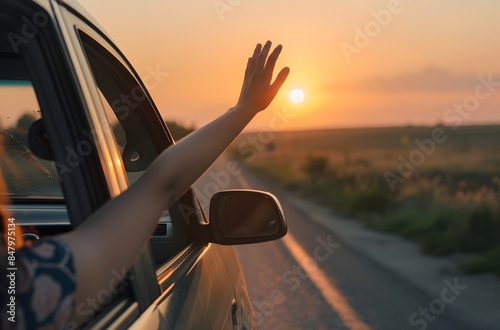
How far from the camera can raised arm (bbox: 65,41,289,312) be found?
1.18 m

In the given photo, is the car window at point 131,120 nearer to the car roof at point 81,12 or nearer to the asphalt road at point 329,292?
the car roof at point 81,12

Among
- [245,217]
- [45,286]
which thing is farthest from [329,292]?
[45,286]

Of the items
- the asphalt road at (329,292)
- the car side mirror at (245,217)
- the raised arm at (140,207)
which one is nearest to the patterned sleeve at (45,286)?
the raised arm at (140,207)

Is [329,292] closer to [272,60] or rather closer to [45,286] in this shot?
[272,60]

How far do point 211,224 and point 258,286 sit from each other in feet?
19.4

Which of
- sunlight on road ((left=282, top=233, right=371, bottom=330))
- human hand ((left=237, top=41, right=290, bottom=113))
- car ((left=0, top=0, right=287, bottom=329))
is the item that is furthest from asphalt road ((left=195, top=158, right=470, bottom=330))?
human hand ((left=237, top=41, right=290, bottom=113))

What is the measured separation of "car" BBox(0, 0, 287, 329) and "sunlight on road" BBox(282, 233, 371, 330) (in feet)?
11.4

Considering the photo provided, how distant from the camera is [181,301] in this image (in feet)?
7.57

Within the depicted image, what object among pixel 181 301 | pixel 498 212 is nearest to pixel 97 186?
pixel 181 301

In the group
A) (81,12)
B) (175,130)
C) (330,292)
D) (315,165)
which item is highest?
(315,165)

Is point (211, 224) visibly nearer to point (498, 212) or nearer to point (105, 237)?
point (105, 237)

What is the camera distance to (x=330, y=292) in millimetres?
8336

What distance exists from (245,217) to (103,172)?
3.73 ft

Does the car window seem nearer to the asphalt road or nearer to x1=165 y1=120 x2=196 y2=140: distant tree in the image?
x1=165 y1=120 x2=196 y2=140: distant tree
